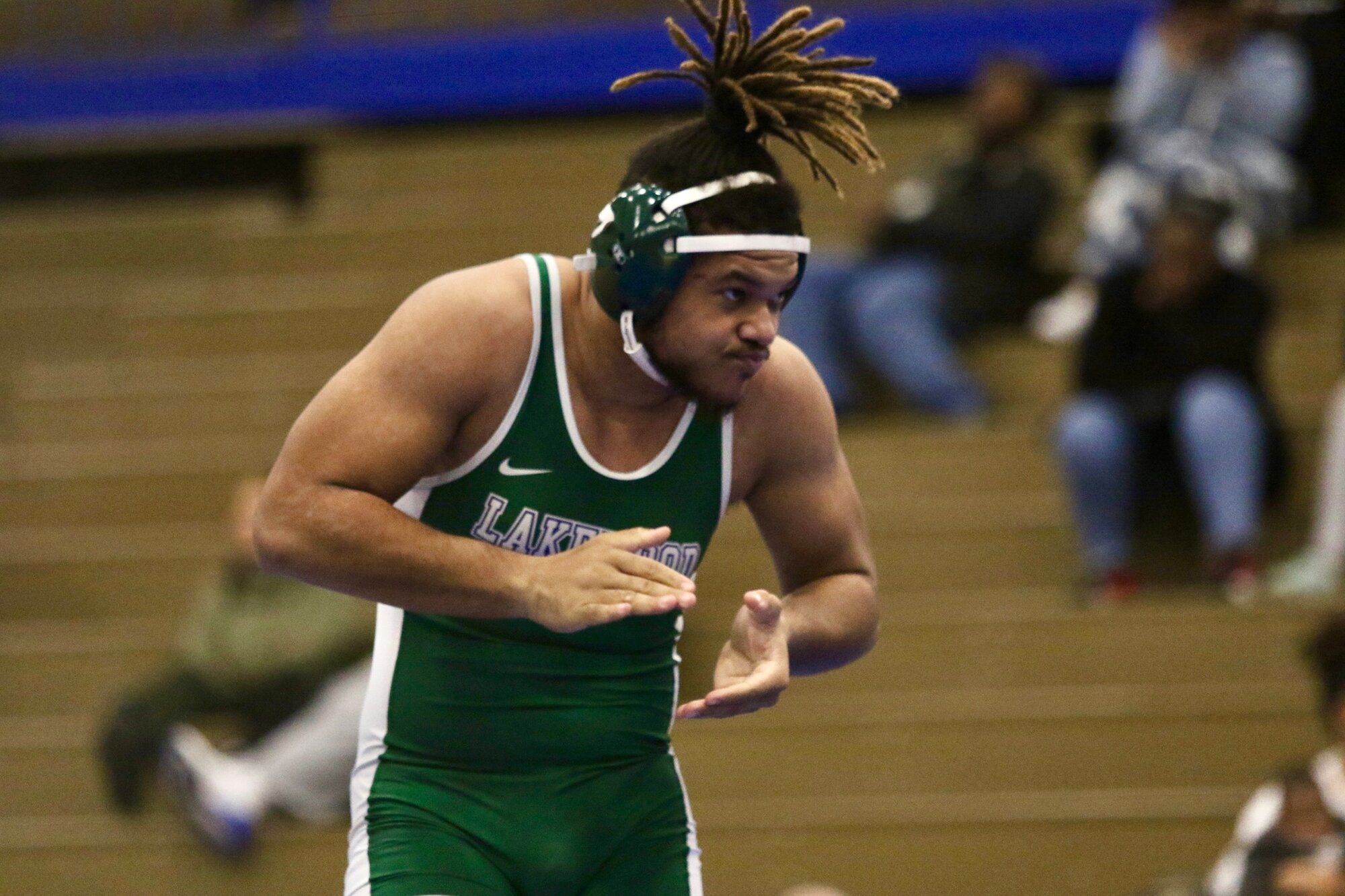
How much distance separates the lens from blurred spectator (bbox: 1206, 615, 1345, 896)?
15.3 feet

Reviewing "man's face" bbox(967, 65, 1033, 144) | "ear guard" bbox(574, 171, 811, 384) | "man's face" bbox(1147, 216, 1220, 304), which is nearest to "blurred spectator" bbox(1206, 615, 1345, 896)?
"man's face" bbox(1147, 216, 1220, 304)

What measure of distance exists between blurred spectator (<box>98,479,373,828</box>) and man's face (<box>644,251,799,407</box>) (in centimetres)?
355

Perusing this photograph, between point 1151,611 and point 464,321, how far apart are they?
3749 mm

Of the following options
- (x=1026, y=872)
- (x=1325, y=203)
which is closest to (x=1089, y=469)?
(x=1026, y=872)

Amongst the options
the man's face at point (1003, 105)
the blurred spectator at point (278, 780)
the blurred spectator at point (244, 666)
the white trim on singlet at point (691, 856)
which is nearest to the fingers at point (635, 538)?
the white trim on singlet at point (691, 856)

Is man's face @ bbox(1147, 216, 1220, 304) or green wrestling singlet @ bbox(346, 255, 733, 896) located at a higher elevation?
man's face @ bbox(1147, 216, 1220, 304)

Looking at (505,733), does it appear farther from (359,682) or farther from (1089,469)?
(1089,469)

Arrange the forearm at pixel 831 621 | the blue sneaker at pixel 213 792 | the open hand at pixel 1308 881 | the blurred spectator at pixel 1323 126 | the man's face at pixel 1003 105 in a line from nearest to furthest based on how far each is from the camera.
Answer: the forearm at pixel 831 621 → the open hand at pixel 1308 881 → the blue sneaker at pixel 213 792 → the man's face at pixel 1003 105 → the blurred spectator at pixel 1323 126

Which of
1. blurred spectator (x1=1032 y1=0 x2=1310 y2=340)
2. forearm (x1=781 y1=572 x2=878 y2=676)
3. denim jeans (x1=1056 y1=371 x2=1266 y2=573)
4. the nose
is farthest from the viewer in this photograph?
blurred spectator (x1=1032 y1=0 x2=1310 y2=340)

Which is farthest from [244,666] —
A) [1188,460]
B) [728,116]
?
[728,116]

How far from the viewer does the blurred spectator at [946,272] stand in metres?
7.20

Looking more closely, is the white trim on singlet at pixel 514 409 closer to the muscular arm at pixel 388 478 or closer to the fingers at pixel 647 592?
the muscular arm at pixel 388 478

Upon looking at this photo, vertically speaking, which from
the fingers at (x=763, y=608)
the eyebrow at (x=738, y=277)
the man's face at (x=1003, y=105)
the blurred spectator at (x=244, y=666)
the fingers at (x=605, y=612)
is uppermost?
the man's face at (x=1003, y=105)

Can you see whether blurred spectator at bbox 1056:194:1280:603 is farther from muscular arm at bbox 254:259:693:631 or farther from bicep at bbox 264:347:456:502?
Answer: bicep at bbox 264:347:456:502
